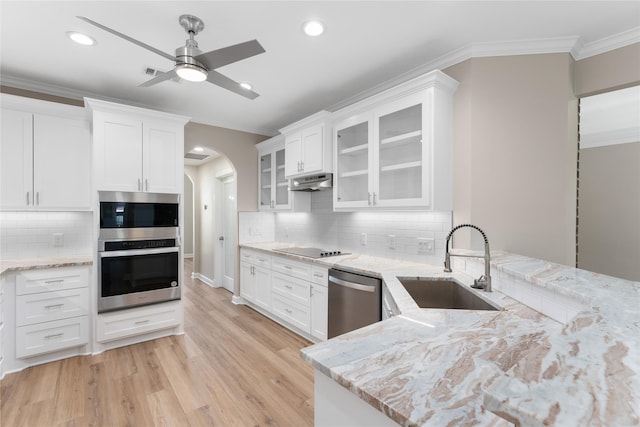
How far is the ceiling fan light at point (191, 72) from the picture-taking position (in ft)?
6.03

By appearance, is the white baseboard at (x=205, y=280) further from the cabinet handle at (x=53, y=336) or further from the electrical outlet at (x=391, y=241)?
the electrical outlet at (x=391, y=241)

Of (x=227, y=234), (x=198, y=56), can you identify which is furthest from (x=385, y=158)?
(x=227, y=234)

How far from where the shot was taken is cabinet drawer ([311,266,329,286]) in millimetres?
2863

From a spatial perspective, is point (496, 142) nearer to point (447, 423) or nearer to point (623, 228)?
point (623, 228)

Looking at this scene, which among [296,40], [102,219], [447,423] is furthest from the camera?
[102,219]

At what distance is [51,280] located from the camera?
272cm

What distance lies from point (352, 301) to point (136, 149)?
272cm

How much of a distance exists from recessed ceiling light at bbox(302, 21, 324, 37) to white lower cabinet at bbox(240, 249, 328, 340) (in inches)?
80.7

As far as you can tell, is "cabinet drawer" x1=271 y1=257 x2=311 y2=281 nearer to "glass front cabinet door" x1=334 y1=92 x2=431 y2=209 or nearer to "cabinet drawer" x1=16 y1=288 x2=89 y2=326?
"glass front cabinet door" x1=334 y1=92 x2=431 y2=209

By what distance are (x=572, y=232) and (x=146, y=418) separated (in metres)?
3.48

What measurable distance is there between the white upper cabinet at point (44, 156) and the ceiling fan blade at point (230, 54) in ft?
6.71

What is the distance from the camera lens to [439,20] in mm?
2000

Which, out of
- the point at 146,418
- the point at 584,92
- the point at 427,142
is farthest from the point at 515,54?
the point at 146,418

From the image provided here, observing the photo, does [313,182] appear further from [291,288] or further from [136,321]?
[136,321]
